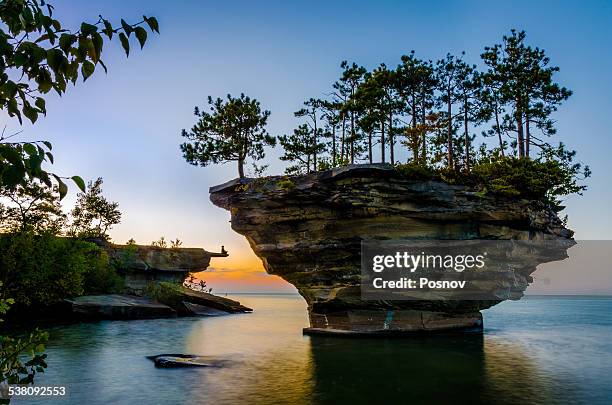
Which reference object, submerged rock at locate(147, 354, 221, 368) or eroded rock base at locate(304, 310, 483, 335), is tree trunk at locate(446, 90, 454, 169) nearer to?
eroded rock base at locate(304, 310, 483, 335)

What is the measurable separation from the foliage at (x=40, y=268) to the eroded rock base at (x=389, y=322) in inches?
916

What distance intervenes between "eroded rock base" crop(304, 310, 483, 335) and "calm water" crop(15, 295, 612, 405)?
43.2 inches

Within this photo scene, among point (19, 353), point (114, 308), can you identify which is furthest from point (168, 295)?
point (19, 353)

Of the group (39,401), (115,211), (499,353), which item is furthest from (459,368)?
(115,211)

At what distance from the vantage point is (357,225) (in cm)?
2758

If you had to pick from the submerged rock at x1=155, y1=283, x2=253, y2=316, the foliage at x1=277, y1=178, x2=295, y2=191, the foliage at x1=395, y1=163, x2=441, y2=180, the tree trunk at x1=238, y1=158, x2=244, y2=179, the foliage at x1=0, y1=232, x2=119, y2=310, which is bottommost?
the submerged rock at x1=155, y1=283, x2=253, y2=316

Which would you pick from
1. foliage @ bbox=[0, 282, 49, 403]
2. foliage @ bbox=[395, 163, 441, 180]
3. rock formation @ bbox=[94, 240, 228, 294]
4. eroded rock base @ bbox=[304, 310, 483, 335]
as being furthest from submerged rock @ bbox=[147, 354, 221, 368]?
rock formation @ bbox=[94, 240, 228, 294]

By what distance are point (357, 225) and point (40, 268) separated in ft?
86.9

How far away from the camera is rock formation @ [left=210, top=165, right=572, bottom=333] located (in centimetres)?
2689

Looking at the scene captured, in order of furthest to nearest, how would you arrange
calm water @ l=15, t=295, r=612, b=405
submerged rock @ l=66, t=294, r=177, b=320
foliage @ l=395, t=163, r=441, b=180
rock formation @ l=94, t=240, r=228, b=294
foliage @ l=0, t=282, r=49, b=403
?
1. rock formation @ l=94, t=240, r=228, b=294
2. submerged rock @ l=66, t=294, r=177, b=320
3. foliage @ l=395, t=163, r=441, b=180
4. calm water @ l=15, t=295, r=612, b=405
5. foliage @ l=0, t=282, r=49, b=403

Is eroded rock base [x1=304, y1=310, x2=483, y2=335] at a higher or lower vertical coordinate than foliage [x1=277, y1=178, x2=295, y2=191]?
lower

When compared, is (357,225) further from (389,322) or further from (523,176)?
(523,176)

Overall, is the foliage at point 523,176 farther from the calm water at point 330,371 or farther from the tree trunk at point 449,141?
the calm water at point 330,371

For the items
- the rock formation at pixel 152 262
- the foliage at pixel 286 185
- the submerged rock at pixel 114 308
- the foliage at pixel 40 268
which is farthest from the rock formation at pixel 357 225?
the rock formation at pixel 152 262
